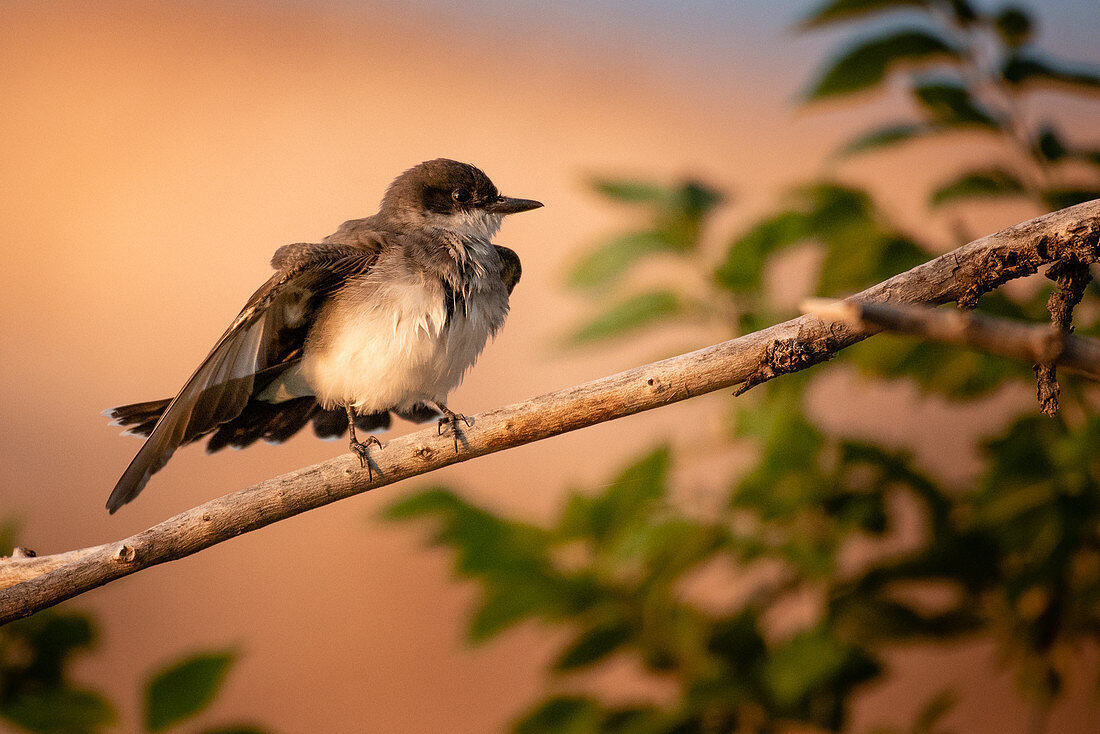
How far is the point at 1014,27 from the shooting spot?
1697 mm

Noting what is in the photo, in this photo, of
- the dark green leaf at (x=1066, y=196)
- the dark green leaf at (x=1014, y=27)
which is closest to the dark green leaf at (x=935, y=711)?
the dark green leaf at (x=1066, y=196)

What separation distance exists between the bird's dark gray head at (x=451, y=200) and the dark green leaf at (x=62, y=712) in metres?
1.45

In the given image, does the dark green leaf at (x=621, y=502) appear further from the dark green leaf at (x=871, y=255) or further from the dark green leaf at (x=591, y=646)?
the dark green leaf at (x=871, y=255)

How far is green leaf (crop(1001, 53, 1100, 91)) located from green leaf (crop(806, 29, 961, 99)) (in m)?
0.14

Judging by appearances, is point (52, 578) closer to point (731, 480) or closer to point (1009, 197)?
point (731, 480)

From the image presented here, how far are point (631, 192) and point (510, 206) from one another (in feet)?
2.52

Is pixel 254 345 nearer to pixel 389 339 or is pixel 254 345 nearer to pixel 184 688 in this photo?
pixel 389 339

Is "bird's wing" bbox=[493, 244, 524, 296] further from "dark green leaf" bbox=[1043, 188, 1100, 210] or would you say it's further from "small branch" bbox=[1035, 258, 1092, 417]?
"small branch" bbox=[1035, 258, 1092, 417]

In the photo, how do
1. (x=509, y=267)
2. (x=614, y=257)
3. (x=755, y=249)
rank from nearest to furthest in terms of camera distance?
1. (x=755, y=249)
2. (x=614, y=257)
3. (x=509, y=267)

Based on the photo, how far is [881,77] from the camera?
162cm

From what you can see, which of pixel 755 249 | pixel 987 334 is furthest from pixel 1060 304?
pixel 755 249

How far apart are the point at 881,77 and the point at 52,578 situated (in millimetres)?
1560

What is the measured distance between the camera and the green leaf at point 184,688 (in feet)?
4.42

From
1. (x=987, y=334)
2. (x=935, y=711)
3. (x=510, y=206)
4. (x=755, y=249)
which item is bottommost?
(x=935, y=711)
